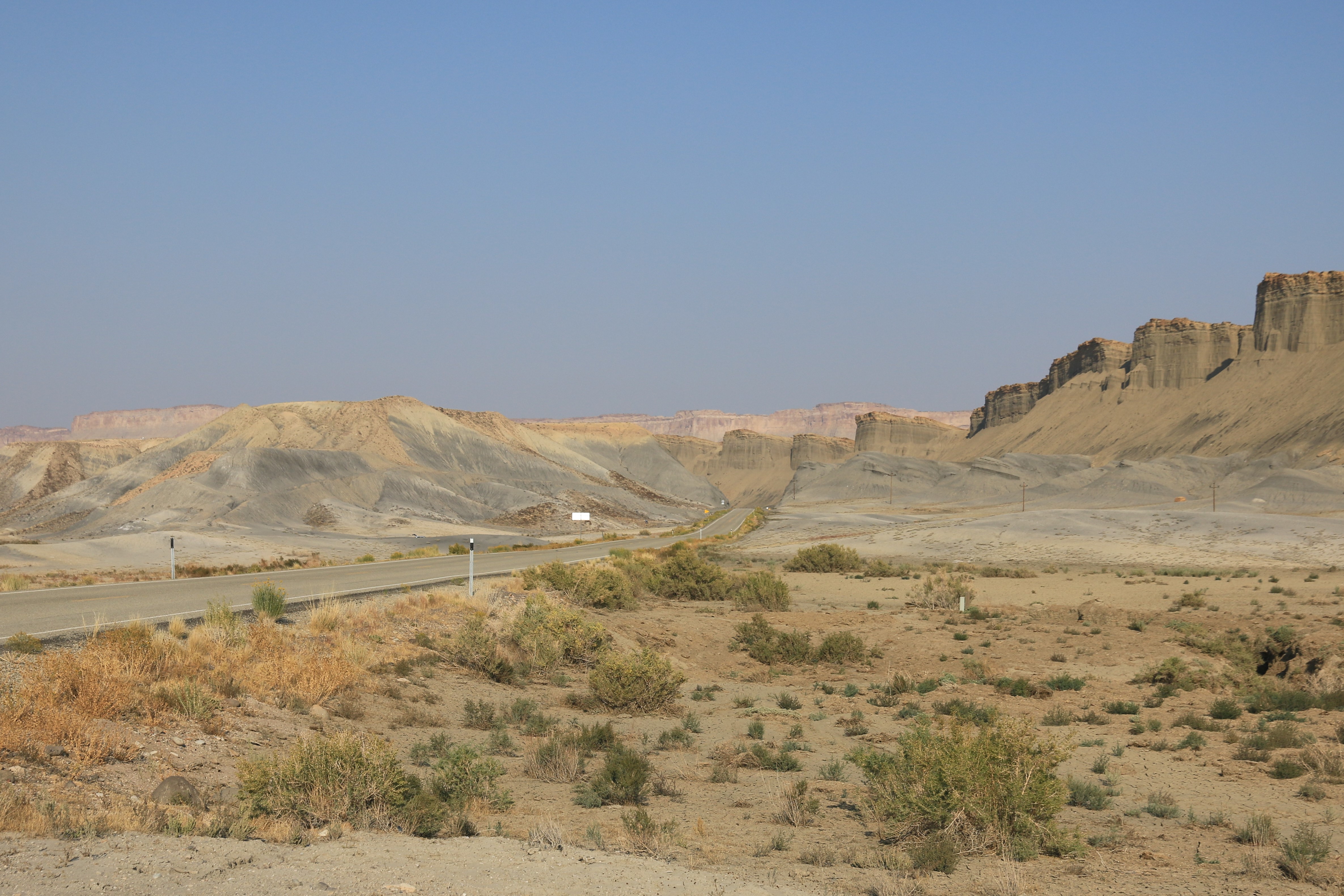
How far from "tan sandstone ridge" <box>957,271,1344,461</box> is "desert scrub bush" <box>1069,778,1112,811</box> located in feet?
357

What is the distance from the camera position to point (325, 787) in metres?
7.13

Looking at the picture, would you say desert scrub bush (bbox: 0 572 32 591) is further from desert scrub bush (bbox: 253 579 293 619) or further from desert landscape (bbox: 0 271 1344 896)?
desert scrub bush (bbox: 253 579 293 619)

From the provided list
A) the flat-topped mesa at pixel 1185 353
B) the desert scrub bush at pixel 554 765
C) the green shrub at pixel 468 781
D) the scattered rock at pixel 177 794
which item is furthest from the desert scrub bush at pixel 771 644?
the flat-topped mesa at pixel 1185 353

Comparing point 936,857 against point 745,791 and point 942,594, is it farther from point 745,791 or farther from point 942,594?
point 942,594

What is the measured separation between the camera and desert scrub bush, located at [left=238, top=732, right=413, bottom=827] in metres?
6.98

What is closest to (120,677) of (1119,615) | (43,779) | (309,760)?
(43,779)

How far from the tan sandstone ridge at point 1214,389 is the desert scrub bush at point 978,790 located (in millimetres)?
110833

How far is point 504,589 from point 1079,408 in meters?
165

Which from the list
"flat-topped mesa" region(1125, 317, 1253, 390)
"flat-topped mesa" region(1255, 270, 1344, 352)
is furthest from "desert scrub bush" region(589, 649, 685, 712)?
"flat-topped mesa" region(1125, 317, 1253, 390)

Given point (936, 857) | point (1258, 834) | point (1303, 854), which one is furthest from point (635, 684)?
point (1303, 854)

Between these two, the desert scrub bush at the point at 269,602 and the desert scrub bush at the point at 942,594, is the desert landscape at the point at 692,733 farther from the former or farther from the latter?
the desert scrub bush at the point at 942,594

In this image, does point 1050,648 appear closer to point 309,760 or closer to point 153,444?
point 309,760

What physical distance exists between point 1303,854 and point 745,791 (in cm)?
472

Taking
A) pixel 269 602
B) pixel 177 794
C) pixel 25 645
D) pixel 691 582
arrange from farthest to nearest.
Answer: pixel 691 582 < pixel 269 602 < pixel 25 645 < pixel 177 794
